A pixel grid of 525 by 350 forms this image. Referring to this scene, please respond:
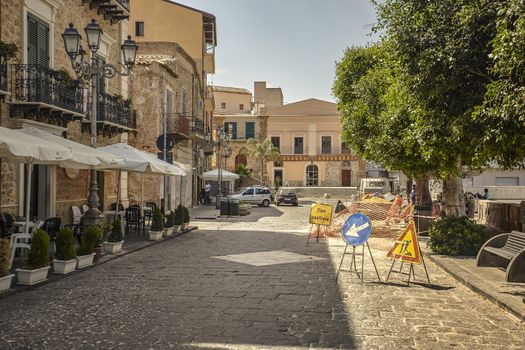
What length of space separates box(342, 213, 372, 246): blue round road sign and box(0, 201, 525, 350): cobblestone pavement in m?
0.70

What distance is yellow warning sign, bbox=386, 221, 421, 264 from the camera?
8.40m

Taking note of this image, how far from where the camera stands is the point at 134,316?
640cm

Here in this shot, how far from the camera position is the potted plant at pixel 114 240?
11.7 meters

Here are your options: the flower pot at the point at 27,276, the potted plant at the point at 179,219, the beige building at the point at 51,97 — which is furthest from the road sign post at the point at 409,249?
the potted plant at the point at 179,219

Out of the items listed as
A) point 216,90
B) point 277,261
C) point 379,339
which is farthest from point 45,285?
point 216,90

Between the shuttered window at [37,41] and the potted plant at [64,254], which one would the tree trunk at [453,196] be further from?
the shuttered window at [37,41]

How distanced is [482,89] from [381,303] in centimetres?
338

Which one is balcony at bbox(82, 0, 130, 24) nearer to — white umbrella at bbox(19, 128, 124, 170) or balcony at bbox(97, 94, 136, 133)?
balcony at bbox(97, 94, 136, 133)

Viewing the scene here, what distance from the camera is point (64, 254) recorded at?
9188 mm

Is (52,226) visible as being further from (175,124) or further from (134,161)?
(175,124)

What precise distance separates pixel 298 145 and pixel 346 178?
680 cm

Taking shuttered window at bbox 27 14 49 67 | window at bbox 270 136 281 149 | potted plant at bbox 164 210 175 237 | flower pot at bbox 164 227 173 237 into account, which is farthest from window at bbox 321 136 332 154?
shuttered window at bbox 27 14 49 67

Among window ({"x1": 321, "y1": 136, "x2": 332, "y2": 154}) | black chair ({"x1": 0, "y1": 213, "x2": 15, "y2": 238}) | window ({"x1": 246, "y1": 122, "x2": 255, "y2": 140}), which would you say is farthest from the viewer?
window ({"x1": 246, "y1": 122, "x2": 255, "y2": 140})

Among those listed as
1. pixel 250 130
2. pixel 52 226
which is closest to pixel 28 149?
pixel 52 226
